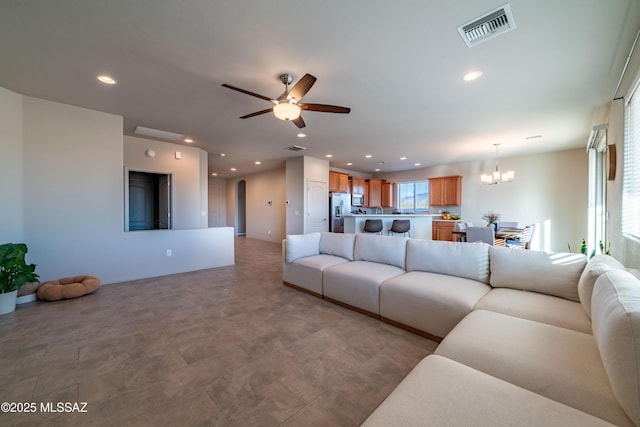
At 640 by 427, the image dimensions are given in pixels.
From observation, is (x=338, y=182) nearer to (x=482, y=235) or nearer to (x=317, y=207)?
(x=317, y=207)

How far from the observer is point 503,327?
156cm

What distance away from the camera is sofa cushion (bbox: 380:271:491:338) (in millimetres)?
2080

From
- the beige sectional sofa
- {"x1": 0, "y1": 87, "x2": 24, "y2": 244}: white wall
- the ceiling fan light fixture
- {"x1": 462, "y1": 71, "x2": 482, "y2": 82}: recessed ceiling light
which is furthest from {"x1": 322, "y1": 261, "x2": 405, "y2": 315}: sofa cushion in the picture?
{"x1": 0, "y1": 87, "x2": 24, "y2": 244}: white wall

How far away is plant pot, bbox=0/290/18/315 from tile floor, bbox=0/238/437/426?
8 centimetres

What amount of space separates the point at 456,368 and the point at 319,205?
6093 millimetres

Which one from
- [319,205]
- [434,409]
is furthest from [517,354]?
[319,205]

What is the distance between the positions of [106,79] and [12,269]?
241 centimetres

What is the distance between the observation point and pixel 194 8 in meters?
1.78

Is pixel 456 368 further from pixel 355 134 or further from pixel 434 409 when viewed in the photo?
pixel 355 134

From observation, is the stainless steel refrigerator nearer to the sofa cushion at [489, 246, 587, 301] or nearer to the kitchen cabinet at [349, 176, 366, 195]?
the kitchen cabinet at [349, 176, 366, 195]

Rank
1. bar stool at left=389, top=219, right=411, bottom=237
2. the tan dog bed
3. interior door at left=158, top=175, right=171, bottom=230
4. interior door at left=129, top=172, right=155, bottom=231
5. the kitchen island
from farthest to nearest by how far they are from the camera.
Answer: interior door at left=129, top=172, right=155, bottom=231 → the kitchen island → bar stool at left=389, top=219, right=411, bottom=237 → interior door at left=158, top=175, right=171, bottom=230 → the tan dog bed

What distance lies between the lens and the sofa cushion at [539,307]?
163cm

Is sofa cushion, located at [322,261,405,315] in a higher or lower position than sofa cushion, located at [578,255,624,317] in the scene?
lower

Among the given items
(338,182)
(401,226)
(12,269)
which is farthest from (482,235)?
(12,269)
